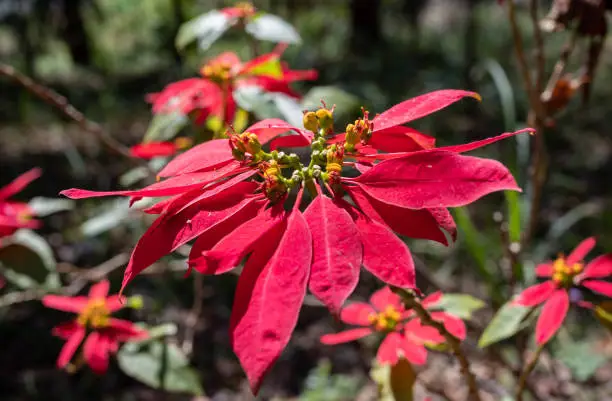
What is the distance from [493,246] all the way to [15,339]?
162 centimetres

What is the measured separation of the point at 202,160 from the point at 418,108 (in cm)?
21

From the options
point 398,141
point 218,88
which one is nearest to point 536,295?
point 398,141

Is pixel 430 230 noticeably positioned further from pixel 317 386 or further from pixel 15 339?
pixel 15 339

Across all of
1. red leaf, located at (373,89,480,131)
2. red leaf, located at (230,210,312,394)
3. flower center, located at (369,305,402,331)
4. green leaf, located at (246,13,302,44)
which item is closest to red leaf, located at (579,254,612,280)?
flower center, located at (369,305,402,331)

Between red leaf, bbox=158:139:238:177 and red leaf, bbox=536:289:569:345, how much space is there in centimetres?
41

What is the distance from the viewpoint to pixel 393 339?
2.71 feet

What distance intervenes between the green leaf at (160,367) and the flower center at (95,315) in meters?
0.07

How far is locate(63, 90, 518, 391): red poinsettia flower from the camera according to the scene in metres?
0.43

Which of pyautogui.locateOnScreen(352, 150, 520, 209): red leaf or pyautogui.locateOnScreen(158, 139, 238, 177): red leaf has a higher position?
pyautogui.locateOnScreen(352, 150, 520, 209): red leaf

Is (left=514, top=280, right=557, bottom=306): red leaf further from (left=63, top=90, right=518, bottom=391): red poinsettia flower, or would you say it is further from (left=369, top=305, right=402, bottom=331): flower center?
(left=63, top=90, right=518, bottom=391): red poinsettia flower

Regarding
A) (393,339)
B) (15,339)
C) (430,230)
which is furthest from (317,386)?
(430,230)

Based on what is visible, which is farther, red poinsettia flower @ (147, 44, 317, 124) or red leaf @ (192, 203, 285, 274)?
red poinsettia flower @ (147, 44, 317, 124)

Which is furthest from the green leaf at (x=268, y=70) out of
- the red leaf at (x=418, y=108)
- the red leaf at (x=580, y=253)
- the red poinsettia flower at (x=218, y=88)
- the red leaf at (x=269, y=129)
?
the red leaf at (x=580, y=253)

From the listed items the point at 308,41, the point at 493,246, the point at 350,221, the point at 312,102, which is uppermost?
the point at 350,221
